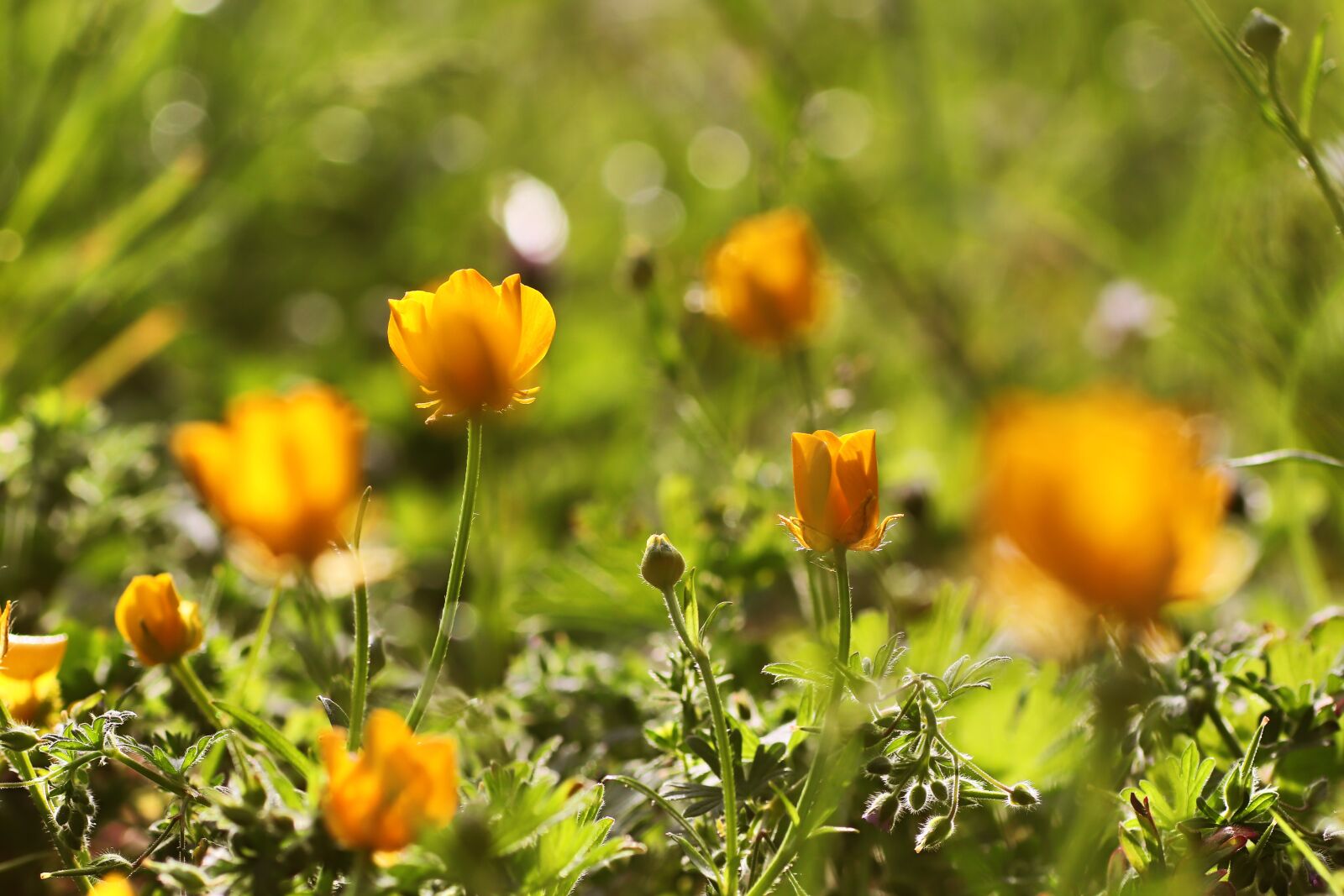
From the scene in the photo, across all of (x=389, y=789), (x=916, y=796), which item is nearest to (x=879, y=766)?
(x=916, y=796)

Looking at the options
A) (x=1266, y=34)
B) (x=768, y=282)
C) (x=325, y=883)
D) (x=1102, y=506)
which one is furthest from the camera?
(x=768, y=282)

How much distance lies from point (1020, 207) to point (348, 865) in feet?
5.12

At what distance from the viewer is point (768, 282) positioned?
37.4 inches

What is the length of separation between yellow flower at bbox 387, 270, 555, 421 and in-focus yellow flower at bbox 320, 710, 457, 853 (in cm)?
19

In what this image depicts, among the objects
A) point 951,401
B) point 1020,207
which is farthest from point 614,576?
point 1020,207

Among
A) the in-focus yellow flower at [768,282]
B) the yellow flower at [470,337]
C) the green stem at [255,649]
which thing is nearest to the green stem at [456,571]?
the yellow flower at [470,337]

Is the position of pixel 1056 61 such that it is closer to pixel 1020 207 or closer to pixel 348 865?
pixel 1020 207

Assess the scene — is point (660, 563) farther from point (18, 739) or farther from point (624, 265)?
point (624, 265)

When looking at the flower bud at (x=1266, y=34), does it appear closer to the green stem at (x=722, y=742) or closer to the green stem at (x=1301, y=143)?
the green stem at (x=1301, y=143)

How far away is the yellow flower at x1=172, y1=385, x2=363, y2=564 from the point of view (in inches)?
22.6

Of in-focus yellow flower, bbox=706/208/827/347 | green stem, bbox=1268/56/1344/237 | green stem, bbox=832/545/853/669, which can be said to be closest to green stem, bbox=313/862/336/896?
green stem, bbox=832/545/853/669

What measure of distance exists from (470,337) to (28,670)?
1.06 ft

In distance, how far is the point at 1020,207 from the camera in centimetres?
179

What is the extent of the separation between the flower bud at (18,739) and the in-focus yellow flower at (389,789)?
19 centimetres
